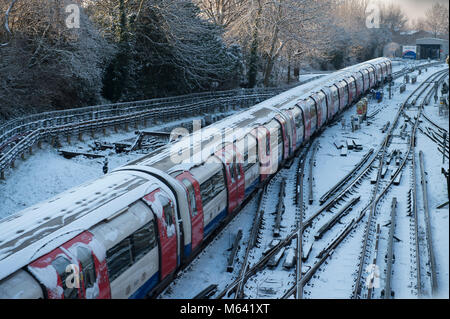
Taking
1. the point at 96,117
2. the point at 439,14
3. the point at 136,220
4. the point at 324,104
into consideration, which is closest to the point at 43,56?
the point at 96,117

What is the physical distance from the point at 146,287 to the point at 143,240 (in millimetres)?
1007


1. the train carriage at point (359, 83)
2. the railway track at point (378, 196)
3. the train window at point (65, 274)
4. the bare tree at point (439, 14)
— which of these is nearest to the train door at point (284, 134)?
the railway track at point (378, 196)

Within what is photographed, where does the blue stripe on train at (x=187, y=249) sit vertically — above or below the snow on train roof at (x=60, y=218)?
below

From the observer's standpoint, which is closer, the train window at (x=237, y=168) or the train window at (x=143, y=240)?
the train window at (x=143, y=240)

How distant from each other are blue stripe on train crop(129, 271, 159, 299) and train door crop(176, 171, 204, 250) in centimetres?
156

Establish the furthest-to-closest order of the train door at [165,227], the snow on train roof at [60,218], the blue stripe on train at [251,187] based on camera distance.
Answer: the blue stripe on train at [251,187]
the train door at [165,227]
the snow on train roof at [60,218]

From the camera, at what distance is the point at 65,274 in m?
6.77

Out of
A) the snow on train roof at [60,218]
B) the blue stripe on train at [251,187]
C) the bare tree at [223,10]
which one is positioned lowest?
the blue stripe on train at [251,187]

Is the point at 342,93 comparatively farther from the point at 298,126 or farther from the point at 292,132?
the point at 292,132

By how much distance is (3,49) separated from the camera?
23.5 meters

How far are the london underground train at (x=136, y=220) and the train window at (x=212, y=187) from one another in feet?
0.08

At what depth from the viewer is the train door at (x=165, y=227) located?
9148 millimetres

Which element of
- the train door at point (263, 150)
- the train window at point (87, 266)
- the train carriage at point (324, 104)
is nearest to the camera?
the train window at point (87, 266)

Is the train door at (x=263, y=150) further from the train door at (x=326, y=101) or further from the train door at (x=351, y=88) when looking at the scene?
the train door at (x=351, y=88)
